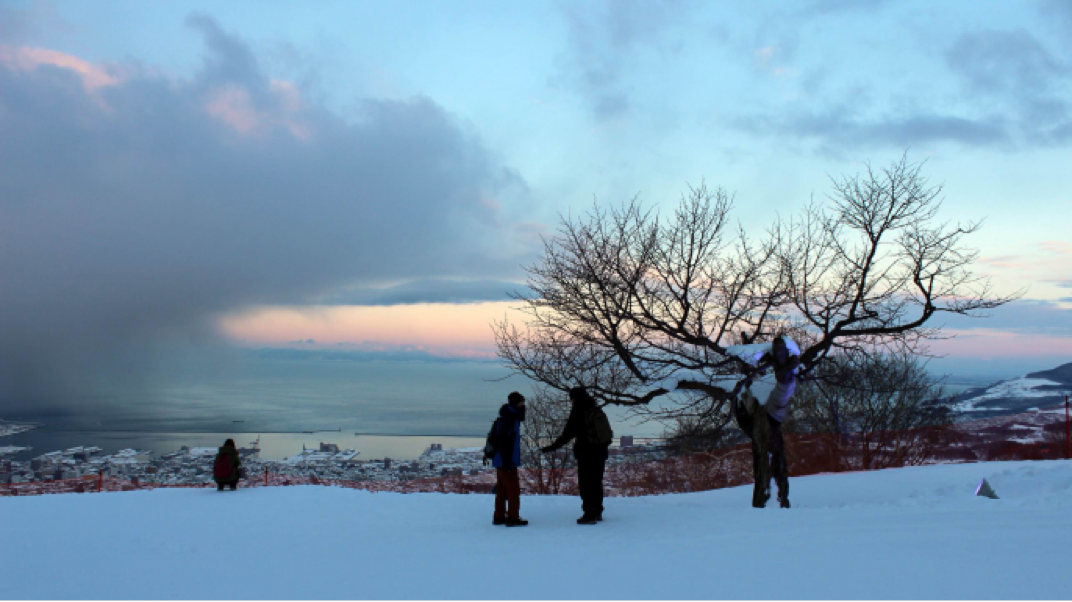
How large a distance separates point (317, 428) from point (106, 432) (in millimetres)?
22393

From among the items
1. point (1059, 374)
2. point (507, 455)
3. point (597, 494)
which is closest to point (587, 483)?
point (597, 494)

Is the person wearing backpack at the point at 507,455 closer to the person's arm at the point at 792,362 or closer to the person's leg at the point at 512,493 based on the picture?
the person's leg at the point at 512,493

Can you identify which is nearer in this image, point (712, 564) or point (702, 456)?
point (712, 564)

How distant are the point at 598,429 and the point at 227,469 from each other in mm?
8417

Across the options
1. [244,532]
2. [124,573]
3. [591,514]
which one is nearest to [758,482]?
[591,514]

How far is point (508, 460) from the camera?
7664mm

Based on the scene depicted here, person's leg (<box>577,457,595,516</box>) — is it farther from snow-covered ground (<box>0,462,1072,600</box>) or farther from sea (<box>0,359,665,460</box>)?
sea (<box>0,359,665,460</box>)

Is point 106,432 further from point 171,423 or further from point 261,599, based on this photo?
point 261,599

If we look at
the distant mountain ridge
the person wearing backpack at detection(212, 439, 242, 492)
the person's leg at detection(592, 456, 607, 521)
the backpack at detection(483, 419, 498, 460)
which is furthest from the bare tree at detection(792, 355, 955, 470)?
the distant mountain ridge

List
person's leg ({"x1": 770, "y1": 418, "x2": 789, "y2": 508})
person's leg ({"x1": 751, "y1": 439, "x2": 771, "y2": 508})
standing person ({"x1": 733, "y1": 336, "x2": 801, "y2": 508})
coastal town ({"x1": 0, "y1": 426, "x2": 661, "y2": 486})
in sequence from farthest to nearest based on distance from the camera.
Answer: coastal town ({"x1": 0, "y1": 426, "x2": 661, "y2": 486}) → person's leg ({"x1": 770, "y1": 418, "x2": 789, "y2": 508}) → person's leg ({"x1": 751, "y1": 439, "x2": 771, "y2": 508}) → standing person ({"x1": 733, "y1": 336, "x2": 801, "y2": 508})

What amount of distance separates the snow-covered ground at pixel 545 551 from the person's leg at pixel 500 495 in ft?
0.88

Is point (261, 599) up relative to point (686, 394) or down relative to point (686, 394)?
down

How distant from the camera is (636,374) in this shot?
11.4 meters

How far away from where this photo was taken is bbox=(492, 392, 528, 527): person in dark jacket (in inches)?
302
